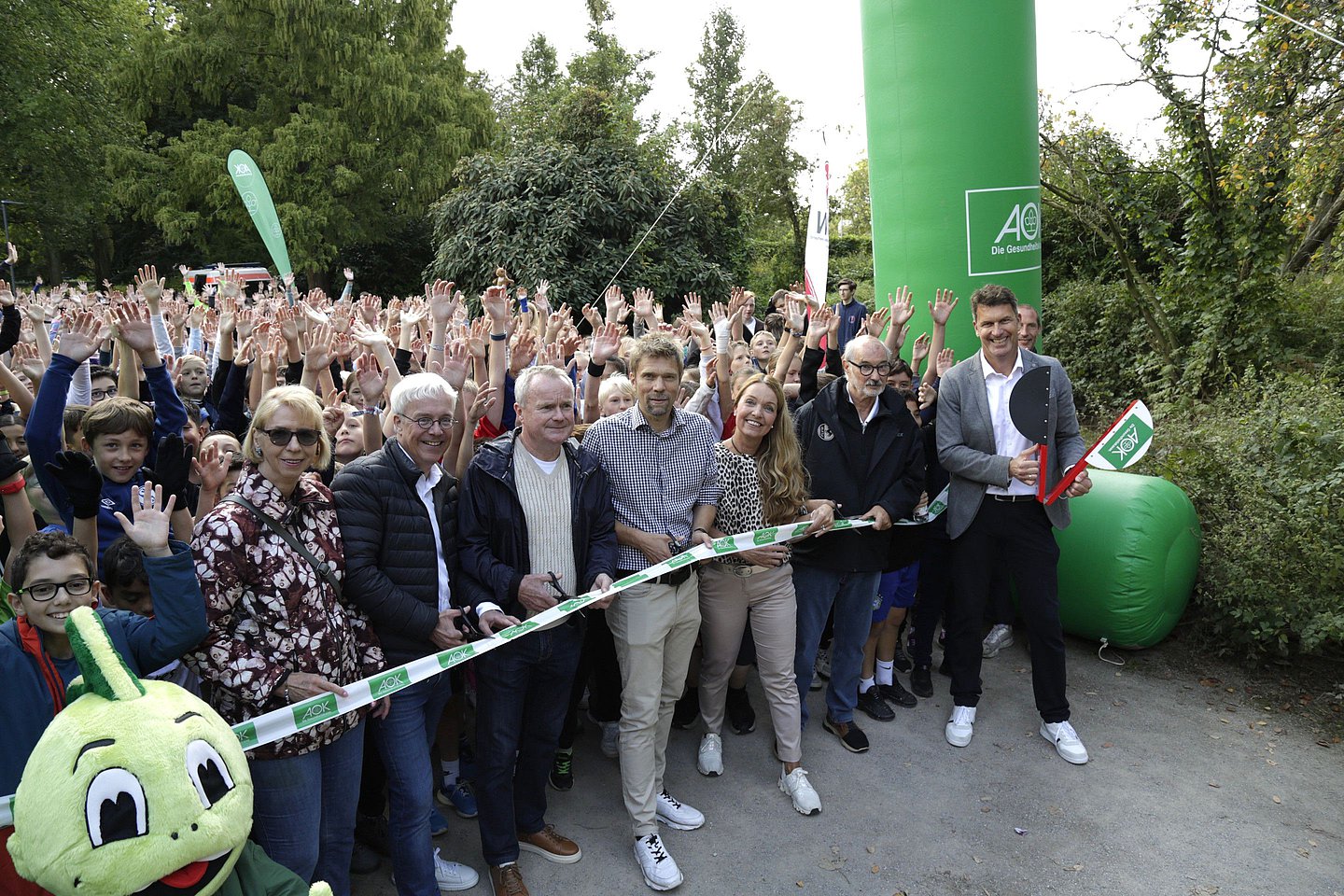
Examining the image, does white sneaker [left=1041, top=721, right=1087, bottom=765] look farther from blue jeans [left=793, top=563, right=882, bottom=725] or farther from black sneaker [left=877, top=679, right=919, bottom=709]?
blue jeans [left=793, top=563, right=882, bottom=725]

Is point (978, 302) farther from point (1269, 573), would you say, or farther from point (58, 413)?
point (58, 413)

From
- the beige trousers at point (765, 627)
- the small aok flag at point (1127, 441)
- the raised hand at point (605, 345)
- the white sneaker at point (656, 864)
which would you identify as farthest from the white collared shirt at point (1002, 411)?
the white sneaker at point (656, 864)

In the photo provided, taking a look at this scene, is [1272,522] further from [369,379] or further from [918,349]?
[369,379]

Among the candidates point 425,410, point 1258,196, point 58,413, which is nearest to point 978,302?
point 425,410

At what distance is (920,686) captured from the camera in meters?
5.50

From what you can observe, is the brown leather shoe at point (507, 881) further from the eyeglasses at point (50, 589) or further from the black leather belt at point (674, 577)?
the eyeglasses at point (50, 589)

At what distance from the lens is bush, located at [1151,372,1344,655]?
5.18 metres

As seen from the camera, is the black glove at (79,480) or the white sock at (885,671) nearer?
the black glove at (79,480)

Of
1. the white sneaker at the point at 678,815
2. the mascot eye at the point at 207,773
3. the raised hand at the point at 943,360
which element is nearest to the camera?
the mascot eye at the point at 207,773

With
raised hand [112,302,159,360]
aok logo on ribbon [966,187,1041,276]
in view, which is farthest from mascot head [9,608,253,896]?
aok logo on ribbon [966,187,1041,276]

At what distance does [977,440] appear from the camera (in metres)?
5.06

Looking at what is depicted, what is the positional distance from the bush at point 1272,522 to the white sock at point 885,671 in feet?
6.98

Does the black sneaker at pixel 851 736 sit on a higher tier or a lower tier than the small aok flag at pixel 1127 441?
lower

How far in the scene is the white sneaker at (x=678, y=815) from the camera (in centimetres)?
418
